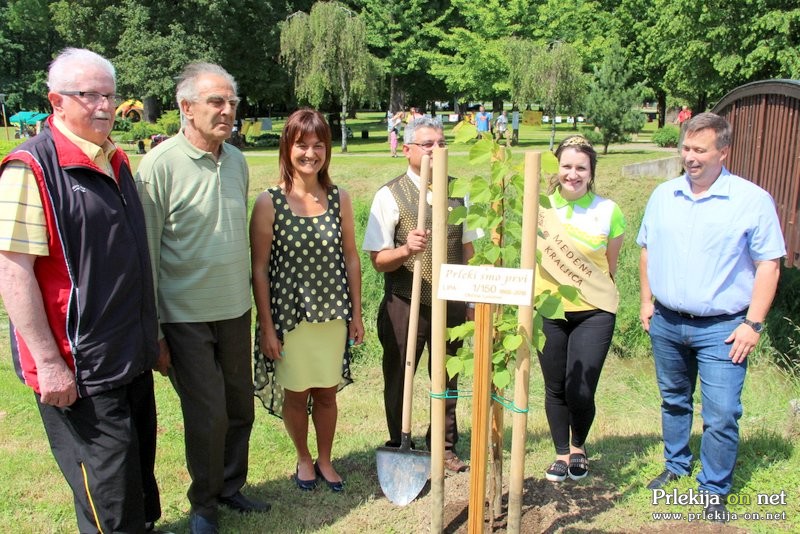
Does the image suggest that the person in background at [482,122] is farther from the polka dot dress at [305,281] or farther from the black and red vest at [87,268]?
the black and red vest at [87,268]


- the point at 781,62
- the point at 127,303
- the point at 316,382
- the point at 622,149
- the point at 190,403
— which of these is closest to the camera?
the point at 127,303

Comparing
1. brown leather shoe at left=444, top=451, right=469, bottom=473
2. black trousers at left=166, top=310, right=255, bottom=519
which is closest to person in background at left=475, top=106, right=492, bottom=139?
black trousers at left=166, top=310, right=255, bottom=519

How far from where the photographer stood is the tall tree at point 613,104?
62.6 ft

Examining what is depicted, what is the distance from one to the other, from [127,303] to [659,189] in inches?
99.8

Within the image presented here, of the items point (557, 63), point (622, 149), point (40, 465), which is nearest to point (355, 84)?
point (557, 63)

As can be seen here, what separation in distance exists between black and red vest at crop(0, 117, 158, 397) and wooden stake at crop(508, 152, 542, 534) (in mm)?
1423

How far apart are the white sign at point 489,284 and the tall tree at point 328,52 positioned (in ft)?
73.4

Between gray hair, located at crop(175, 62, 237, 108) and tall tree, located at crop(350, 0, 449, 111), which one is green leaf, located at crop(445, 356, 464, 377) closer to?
gray hair, located at crop(175, 62, 237, 108)

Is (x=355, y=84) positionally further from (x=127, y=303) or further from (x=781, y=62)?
(x=127, y=303)

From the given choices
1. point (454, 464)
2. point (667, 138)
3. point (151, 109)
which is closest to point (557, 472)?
point (454, 464)

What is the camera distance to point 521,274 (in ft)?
7.27

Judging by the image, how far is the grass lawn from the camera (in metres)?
3.23

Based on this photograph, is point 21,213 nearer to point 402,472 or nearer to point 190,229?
point 190,229

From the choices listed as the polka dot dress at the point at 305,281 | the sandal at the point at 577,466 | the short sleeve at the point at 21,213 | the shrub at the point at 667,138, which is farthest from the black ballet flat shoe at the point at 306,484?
the shrub at the point at 667,138
